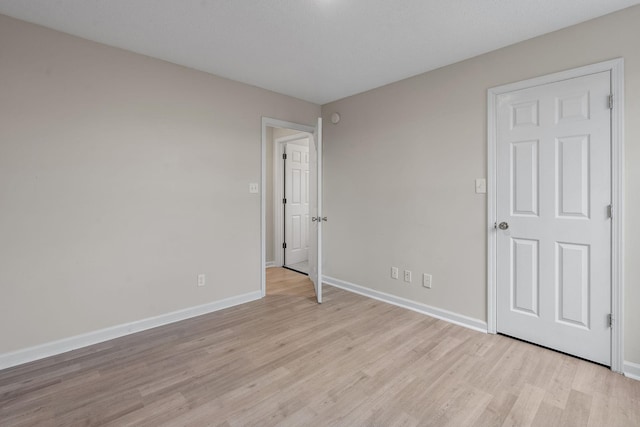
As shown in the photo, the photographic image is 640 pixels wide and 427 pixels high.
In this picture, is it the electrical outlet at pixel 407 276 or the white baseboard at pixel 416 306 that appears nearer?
the white baseboard at pixel 416 306

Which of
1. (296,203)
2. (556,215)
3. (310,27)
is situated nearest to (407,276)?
(556,215)

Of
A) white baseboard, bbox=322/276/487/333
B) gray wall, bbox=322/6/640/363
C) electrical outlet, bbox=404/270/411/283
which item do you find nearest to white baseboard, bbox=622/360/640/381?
gray wall, bbox=322/6/640/363

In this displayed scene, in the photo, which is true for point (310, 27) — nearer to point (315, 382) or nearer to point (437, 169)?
point (437, 169)

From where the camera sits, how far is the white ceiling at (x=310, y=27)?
201 cm

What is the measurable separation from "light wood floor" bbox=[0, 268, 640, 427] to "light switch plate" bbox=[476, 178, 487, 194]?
1255mm

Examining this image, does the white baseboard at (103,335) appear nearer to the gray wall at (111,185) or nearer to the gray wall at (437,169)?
the gray wall at (111,185)

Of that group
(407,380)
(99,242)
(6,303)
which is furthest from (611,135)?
(6,303)

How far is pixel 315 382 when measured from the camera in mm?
1984

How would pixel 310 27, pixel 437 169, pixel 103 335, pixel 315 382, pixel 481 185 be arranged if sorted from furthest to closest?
pixel 437 169, pixel 481 185, pixel 103 335, pixel 310 27, pixel 315 382

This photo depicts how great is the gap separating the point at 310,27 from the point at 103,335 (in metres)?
2.98

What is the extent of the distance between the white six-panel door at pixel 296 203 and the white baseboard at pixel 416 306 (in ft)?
4.45

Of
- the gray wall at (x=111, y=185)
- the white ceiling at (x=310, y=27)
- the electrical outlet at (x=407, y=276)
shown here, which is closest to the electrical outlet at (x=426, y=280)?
the electrical outlet at (x=407, y=276)

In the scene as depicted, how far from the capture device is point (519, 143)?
2.49m

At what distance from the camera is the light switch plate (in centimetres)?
268
